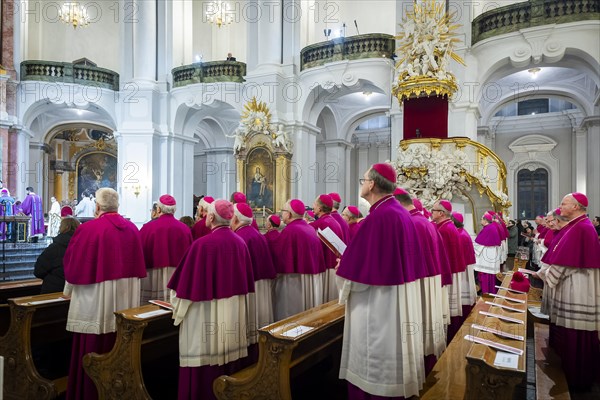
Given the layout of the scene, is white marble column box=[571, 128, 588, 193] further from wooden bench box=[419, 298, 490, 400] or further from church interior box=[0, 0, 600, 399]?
wooden bench box=[419, 298, 490, 400]

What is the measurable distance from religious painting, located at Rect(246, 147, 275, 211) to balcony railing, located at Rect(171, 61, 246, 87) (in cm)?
350

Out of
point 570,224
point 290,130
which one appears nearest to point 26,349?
point 570,224

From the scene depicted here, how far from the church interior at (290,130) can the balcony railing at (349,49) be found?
62mm

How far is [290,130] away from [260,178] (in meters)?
1.91

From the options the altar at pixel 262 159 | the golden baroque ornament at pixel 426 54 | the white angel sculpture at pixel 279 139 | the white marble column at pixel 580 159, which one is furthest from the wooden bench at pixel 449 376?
the white marble column at pixel 580 159

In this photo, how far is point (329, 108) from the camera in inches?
711

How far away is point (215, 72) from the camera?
636 inches

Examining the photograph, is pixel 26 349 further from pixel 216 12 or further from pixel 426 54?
pixel 216 12

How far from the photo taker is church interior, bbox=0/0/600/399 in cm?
397

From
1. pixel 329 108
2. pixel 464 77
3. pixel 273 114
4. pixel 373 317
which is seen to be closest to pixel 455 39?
pixel 464 77

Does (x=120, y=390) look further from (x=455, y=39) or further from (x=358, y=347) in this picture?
(x=455, y=39)

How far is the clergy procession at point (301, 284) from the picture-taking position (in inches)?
114

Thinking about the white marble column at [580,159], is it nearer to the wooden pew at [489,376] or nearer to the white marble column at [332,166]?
the white marble column at [332,166]

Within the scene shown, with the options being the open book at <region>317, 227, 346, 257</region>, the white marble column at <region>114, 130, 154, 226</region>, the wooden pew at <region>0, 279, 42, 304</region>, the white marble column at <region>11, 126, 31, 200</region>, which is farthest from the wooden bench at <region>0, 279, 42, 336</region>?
the white marble column at <region>11, 126, 31, 200</region>
